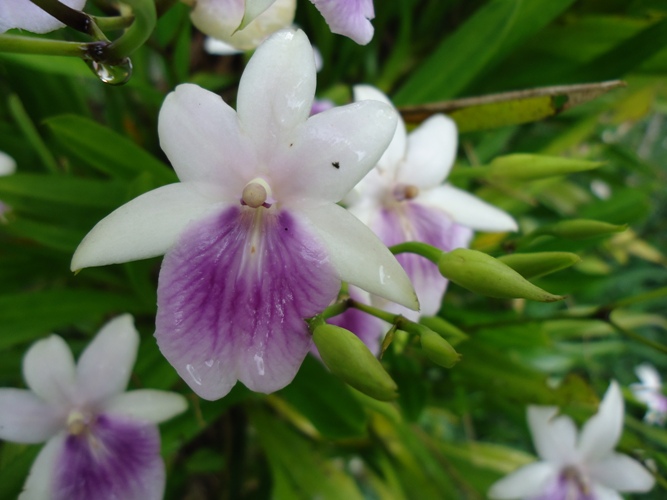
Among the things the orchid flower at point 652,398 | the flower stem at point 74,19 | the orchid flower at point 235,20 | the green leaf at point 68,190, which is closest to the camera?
the flower stem at point 74,19

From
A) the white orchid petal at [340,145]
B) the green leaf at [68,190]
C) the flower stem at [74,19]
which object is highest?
the flower stem at [74,19]

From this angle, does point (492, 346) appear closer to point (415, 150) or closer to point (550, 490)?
point (550, 490)

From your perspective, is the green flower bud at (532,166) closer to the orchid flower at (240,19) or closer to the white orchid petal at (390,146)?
the white orchid petal at (390,146)

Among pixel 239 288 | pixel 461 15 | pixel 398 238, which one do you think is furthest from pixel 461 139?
pixel 239 288

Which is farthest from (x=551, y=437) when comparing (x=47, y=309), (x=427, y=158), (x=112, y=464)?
(x=47, y=309)

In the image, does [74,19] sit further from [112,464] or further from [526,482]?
[526,482]

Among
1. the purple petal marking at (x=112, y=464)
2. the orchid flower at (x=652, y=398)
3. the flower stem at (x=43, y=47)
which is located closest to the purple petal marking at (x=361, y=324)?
the purple petal marking at (x=112, y=464)

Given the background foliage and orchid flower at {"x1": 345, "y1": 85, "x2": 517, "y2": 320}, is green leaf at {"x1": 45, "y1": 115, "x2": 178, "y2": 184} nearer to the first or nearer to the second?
the background foliage
